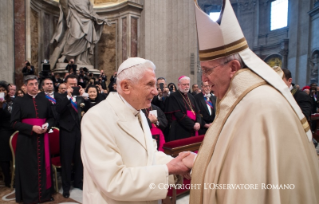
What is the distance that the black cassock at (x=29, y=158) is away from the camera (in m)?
3.66

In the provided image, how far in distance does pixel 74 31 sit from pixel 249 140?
9.52 metres

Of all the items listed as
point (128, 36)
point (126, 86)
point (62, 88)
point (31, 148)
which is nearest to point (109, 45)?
point (128, 36)

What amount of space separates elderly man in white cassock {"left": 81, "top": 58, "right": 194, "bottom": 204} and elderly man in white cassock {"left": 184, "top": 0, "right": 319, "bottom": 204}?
30cm

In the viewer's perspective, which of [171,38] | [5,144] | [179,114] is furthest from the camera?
[171,38]

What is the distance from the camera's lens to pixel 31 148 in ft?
12.1

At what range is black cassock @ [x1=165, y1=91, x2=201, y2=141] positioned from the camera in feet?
16.9

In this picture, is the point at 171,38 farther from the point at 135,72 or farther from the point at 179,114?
the point at 135,72

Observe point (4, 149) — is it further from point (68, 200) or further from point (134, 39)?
point (134, 39)

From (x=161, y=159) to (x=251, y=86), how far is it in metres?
0.97

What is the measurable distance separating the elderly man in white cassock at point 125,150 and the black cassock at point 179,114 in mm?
3409

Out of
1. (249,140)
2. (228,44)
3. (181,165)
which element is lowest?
(181,165)

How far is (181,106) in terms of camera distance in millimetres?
5230

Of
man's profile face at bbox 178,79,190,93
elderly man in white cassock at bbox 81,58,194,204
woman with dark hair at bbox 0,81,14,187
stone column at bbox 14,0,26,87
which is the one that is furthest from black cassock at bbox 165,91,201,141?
stone column at bbox 14,0,26,87

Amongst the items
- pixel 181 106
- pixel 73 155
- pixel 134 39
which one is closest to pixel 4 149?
pixel 73 155
